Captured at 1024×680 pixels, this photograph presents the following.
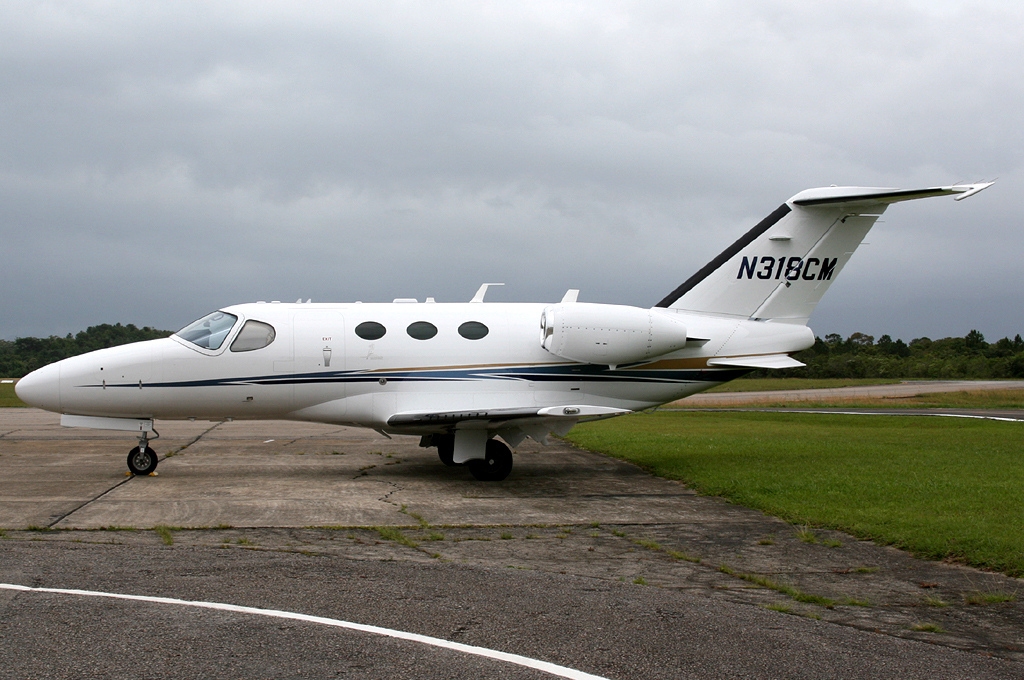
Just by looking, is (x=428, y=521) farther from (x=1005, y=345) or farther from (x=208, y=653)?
(x=1005, y=345)

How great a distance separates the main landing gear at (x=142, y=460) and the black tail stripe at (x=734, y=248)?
9.27 meters

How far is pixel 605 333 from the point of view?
14406mm

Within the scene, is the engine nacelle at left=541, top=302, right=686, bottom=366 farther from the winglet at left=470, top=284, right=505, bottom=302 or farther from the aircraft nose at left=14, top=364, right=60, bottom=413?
the aircraft nose at left=14, top=364, right=60, bottom=413

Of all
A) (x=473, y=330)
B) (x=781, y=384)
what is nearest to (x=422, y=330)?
(x=473, y=330)

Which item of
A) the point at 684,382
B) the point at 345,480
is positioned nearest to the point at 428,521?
the point at 345,480

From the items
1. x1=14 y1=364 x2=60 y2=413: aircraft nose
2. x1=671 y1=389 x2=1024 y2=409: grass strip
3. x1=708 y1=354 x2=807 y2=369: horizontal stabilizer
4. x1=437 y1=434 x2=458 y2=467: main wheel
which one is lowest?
x1=671 y1=389 x2=1024 y2=409: grass strip

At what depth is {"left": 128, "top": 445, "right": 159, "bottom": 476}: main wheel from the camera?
1430 centimetres

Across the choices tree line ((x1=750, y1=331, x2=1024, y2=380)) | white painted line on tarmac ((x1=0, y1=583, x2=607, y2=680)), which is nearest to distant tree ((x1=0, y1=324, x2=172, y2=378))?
Answer: tree line ((x1=750, y1=331, x2=1024, y2=380))

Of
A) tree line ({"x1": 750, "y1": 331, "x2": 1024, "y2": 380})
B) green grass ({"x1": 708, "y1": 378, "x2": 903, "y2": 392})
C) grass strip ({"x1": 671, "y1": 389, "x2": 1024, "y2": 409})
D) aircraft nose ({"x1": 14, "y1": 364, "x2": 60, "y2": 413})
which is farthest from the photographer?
tree line ({"x1": 750, "y1": 331, "x2": 1024, "y2": 380})

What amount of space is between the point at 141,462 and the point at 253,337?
273 centimetres

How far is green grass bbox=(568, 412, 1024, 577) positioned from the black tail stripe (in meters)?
3.20

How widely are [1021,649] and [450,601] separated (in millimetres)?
3812

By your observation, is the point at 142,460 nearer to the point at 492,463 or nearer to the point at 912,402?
the point at 492,463

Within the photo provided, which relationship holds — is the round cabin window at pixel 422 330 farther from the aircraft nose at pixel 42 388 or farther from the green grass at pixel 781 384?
the green grass at pixel 781 384
